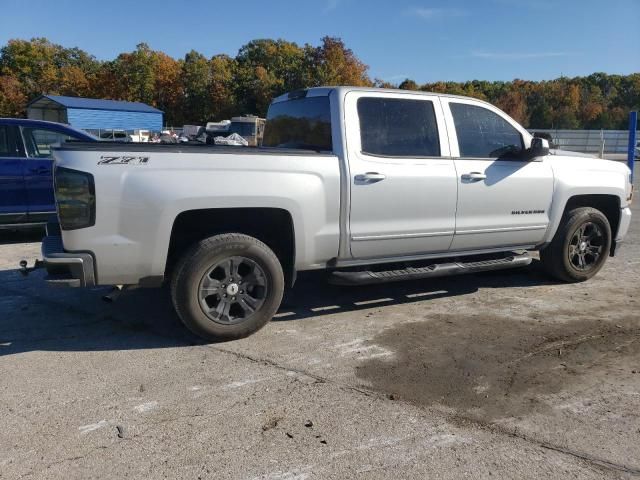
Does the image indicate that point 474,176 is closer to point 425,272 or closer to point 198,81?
point 425,272

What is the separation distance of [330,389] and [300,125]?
8.84ft

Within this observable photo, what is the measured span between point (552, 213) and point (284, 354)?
334 cm

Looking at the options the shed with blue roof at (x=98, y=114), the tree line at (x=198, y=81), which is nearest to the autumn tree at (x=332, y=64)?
the tree line at (x=198, y=81)

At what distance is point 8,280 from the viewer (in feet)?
20.8

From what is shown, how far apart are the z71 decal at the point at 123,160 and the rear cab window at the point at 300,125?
1.61 m

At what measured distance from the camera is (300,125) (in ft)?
17.7

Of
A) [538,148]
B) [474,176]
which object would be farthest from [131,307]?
[538,148]

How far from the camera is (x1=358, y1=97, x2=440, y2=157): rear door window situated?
4945mm

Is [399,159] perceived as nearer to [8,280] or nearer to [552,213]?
[552,213]

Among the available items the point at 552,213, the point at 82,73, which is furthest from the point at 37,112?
the point at 552,213

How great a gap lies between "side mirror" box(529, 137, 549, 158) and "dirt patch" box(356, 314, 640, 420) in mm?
1673

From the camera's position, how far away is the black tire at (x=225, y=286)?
4.25m

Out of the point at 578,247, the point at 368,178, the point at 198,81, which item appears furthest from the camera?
the point at 198,81

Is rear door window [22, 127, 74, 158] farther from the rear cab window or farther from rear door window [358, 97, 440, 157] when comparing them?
rear door window [358, 97, 440, 157]
